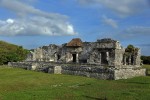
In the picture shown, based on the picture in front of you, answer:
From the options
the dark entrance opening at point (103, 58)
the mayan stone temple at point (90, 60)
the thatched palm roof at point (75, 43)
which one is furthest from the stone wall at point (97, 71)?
the thatched palm roof at point (75, 43)

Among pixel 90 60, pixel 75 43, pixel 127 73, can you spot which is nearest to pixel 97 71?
pixel 127 73

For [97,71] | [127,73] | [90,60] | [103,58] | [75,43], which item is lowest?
[127,73]

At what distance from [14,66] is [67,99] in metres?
28.8

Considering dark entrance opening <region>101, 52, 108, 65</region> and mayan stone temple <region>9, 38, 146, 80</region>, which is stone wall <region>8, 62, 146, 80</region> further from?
dark entrance opening <region>101, 52, 108, 65</region>

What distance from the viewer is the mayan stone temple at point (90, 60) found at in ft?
112

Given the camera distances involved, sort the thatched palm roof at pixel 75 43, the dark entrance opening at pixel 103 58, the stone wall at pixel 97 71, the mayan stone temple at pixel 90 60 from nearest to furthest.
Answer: the stone wall at pixel 97 71, the mayan stone temple at pixel 90 60, the dark entrance opening at pixel 103 58, the thatched palm roof at pixel 75 43

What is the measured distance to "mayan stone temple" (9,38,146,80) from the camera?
34.1m

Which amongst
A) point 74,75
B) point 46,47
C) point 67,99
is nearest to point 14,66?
point 46,47

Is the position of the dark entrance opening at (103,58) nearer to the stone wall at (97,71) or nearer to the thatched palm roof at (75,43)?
the thatched palm roof at (75,43)

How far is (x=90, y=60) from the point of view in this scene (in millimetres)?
43562

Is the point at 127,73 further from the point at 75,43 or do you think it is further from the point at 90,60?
the point at 75,43

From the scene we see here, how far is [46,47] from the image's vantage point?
179ft

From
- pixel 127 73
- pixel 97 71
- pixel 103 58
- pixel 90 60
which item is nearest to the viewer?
pixel 97 71

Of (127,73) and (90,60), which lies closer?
(127,73)
